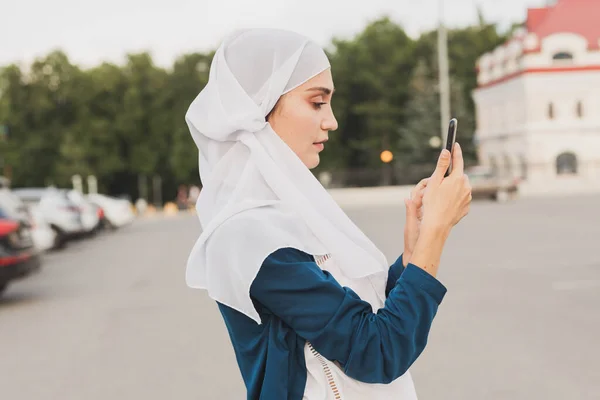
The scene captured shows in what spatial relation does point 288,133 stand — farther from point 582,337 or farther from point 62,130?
point 62,130

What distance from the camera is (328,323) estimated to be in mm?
1818

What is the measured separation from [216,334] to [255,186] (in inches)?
260

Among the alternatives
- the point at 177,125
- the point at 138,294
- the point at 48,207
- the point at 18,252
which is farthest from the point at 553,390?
the point at 177,125

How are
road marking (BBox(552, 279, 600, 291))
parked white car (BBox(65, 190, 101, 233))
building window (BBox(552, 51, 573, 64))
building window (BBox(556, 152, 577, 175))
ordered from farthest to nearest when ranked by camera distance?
building window (BBox(556, 152, 577, 175)), building window (BBox(552, 51, 573, 64)), parked white car (BBox(65, 190, 101, 233)), road marking (BBox(552, 279, 600, 291))

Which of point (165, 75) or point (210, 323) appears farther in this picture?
point (165, 75)

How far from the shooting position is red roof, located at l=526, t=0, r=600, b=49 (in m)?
50.2

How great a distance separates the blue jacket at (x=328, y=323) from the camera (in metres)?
1.83

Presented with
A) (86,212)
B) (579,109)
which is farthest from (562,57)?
(86,212)

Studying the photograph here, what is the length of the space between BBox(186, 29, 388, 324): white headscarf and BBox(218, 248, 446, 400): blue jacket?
6cm

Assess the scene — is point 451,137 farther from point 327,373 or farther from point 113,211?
point 113,211

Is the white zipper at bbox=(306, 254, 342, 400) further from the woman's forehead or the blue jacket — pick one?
the woman's forehead

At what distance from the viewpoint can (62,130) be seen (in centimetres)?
6800

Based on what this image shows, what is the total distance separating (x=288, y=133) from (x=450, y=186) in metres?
0.41

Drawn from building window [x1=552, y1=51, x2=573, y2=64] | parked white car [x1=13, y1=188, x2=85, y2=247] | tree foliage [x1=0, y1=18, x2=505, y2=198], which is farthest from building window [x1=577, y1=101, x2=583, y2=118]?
parked white car [x1=13, y1=188, x2=85, y2=247]
